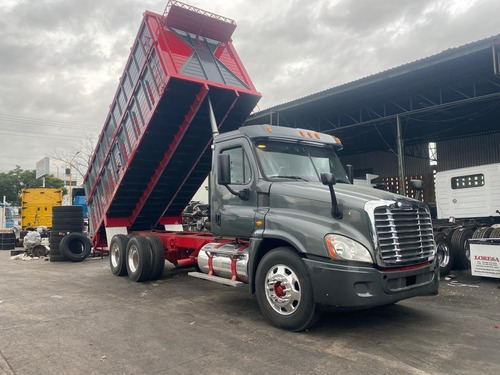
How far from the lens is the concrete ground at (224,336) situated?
12.3ft

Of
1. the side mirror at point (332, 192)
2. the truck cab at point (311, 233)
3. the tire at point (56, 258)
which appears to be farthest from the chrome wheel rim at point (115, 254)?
the side mirror at point (332, 192)

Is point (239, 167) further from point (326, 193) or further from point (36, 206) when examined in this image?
point (36, 206)

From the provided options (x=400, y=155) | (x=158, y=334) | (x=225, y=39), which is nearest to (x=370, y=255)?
(x=158, y=334)

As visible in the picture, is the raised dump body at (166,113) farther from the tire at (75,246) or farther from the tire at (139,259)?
the tire at (75,246)

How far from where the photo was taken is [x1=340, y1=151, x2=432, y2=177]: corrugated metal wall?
78.3 feet

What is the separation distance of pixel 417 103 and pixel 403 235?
1332 cm

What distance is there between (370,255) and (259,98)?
5.03m

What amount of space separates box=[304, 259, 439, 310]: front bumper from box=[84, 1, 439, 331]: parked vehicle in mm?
12

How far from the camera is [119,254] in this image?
8883mm

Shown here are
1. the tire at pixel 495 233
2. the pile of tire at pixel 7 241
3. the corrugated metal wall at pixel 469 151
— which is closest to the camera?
the tire at pixel 495 233

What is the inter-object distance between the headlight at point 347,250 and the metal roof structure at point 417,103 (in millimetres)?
8928

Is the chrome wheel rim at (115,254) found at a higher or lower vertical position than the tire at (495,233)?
lower

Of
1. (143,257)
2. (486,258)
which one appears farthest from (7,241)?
(486,258)

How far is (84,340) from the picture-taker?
452 centimetres
